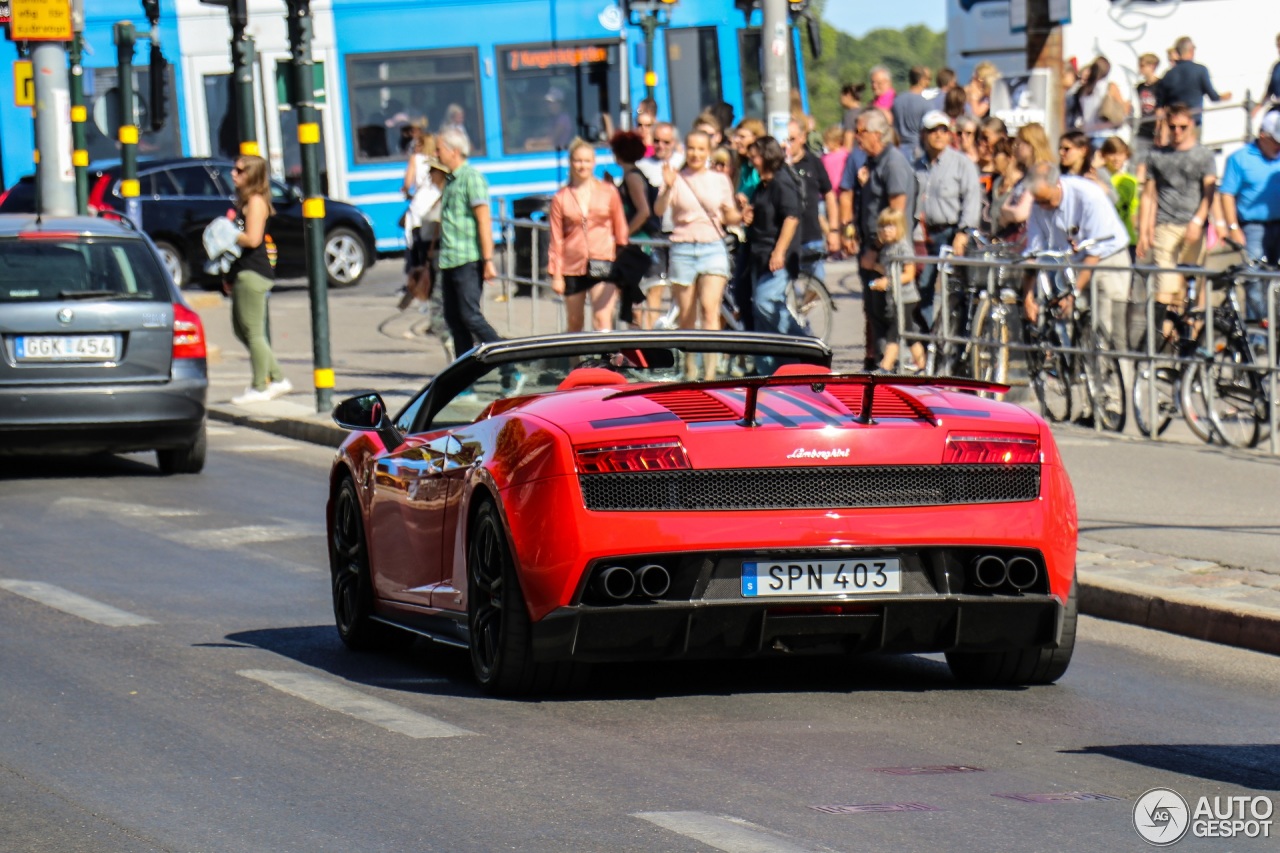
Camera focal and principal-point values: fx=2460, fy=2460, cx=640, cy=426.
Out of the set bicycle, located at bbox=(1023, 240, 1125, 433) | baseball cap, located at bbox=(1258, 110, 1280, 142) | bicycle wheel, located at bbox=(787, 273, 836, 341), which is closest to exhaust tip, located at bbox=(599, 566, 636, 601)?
bicycle, located at bbox=(1023, 240, 1125, 433)

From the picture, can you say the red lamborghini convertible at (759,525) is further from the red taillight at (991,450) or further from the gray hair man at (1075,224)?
the gray hair man at (1075,224)

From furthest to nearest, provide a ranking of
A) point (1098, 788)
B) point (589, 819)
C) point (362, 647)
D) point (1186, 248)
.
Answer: point (1186, 248), point (362, 647), point (1098, 788), point (589, 819)

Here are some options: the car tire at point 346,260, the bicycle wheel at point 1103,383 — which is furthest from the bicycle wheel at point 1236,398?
the car tire at point 346,260

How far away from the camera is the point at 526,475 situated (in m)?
7.35

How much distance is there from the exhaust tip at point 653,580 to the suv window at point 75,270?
8.78 meters

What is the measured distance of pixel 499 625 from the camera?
761 centimetres

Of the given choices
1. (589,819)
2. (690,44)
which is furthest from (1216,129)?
(589,819)

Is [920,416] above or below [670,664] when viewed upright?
above

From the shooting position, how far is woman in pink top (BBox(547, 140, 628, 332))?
18.7m

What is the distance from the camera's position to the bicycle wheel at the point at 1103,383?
627 inches

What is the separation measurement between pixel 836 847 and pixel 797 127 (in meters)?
16.8

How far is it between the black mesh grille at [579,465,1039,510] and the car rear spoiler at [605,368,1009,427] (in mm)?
176

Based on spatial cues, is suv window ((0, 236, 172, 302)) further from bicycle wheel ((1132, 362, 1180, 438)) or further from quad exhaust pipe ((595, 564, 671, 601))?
quad exhaust pipe ((595, 564, 671, 601))

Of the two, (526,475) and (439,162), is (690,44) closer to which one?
(439,162)
